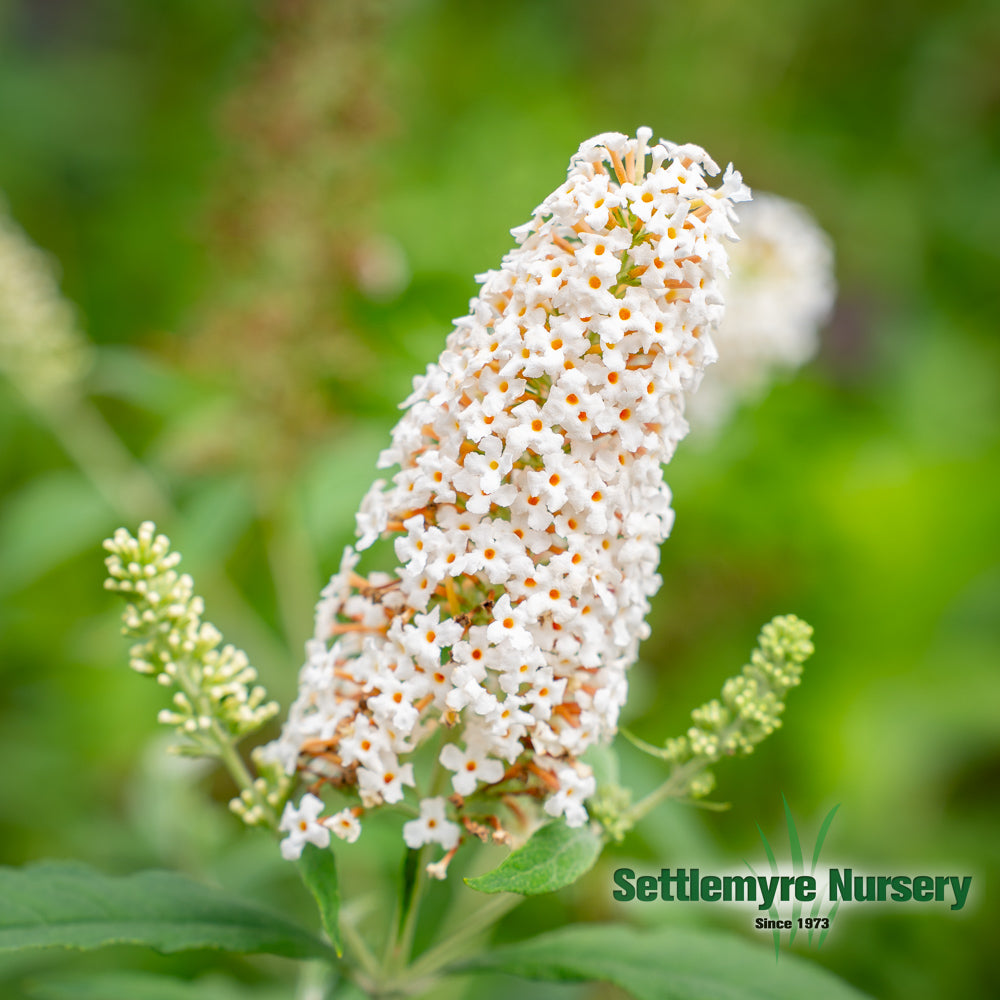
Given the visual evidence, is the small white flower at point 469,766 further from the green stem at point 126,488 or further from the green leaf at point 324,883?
the green stem at point 126,488

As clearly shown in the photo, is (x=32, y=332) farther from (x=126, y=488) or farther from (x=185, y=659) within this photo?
(x=185, y=659)

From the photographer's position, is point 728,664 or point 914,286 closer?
point 728,664

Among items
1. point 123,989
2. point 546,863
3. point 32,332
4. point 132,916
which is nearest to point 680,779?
point 546,863

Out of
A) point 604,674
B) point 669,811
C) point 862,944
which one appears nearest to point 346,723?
point 604,674

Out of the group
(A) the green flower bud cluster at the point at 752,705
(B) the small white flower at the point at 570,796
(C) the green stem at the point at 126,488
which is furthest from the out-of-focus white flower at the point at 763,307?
(B) the small white flower at the point at 570,796

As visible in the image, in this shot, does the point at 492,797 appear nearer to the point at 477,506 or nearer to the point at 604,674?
the point at 604,674
